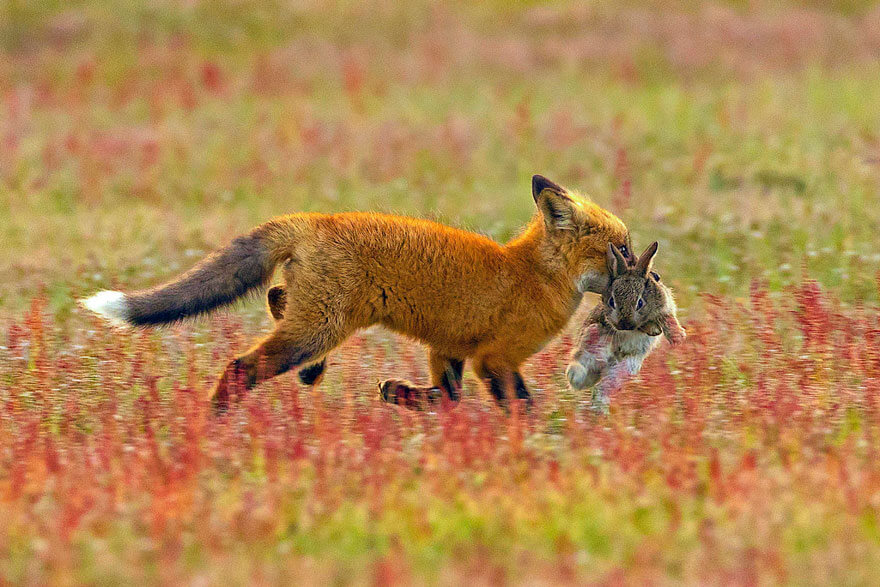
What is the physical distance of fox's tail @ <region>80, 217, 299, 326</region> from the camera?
21.0 feet

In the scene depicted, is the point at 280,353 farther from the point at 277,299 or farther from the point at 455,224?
the point at 455,224

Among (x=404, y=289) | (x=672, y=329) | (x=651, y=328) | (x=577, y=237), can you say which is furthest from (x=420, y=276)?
(x=672, y=329)

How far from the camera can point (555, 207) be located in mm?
6992

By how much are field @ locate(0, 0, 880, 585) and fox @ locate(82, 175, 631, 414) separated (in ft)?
1.09

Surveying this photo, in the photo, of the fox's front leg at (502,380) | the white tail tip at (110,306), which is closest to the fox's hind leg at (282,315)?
the white tail tip at (110,306)

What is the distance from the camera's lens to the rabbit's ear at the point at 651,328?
22.5ft

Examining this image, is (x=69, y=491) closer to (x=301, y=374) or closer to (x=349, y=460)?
(x=349, y=460)

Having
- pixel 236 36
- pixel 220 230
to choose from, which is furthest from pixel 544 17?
pixel 220 230

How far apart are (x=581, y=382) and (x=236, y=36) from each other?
1844 centimetres

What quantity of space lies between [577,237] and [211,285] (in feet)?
7.18

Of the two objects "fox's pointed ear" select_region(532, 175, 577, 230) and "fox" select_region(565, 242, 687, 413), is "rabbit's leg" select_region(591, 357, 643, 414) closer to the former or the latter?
"fox" select_region(565, 242, 687, 413)

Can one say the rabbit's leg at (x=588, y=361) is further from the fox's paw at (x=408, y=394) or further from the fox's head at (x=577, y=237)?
the fox's paw at (x=408, y=394)

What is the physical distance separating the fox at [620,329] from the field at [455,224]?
253mm

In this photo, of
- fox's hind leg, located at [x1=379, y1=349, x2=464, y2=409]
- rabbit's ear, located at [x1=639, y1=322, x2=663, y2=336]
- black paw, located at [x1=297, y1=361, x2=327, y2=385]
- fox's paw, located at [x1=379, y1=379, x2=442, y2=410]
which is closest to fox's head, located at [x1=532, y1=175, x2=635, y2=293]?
rabbit's ear, located at [x1=639, y1=322, x2=663, y2=336]
